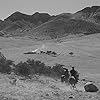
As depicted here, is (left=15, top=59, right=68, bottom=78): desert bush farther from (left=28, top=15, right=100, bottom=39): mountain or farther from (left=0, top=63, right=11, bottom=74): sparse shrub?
(left=28, top=15, right=100, bottom=39): mountain

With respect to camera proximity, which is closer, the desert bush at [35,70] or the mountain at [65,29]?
the desert bush at [35,70]

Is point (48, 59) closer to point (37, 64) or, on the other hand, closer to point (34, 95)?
point (37, 64)

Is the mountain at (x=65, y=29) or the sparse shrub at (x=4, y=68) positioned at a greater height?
the mountain at (x=65, y=29)

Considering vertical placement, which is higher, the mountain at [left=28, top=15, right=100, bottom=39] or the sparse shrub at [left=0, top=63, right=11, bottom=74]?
the mountain at [left=28, top=15, right=100, bottom=39]

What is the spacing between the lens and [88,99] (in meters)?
14.5

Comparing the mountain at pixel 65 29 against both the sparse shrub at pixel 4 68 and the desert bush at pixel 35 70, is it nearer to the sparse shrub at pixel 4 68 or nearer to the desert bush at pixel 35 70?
the desert bush at pixel 35 70

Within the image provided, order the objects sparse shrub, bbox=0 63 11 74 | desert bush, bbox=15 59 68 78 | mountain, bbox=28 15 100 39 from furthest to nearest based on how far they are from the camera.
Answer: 1. mountain, bbox=28 15 100 39
2. sparse shrub, bbox=0 63 11 74
3. desert bush, bbox=15 59 68 78

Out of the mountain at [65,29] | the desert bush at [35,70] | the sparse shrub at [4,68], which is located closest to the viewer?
the desert bush at [35,70]

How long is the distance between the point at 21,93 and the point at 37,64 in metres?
17.1

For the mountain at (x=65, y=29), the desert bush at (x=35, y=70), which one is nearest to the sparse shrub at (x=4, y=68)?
the desert bush at (x=35, y=70)

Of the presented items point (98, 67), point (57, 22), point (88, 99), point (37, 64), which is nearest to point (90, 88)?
point (88, 99)

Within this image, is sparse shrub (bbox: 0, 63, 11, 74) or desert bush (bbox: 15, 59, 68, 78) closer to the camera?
desert bush (bbox: 15, 59, 68, 78)

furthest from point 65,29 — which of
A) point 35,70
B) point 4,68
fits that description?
point 4,68

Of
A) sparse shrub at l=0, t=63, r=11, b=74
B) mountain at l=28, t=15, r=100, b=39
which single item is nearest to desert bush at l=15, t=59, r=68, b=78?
sparse shrub at l=0, t=63, r=11, b=74
